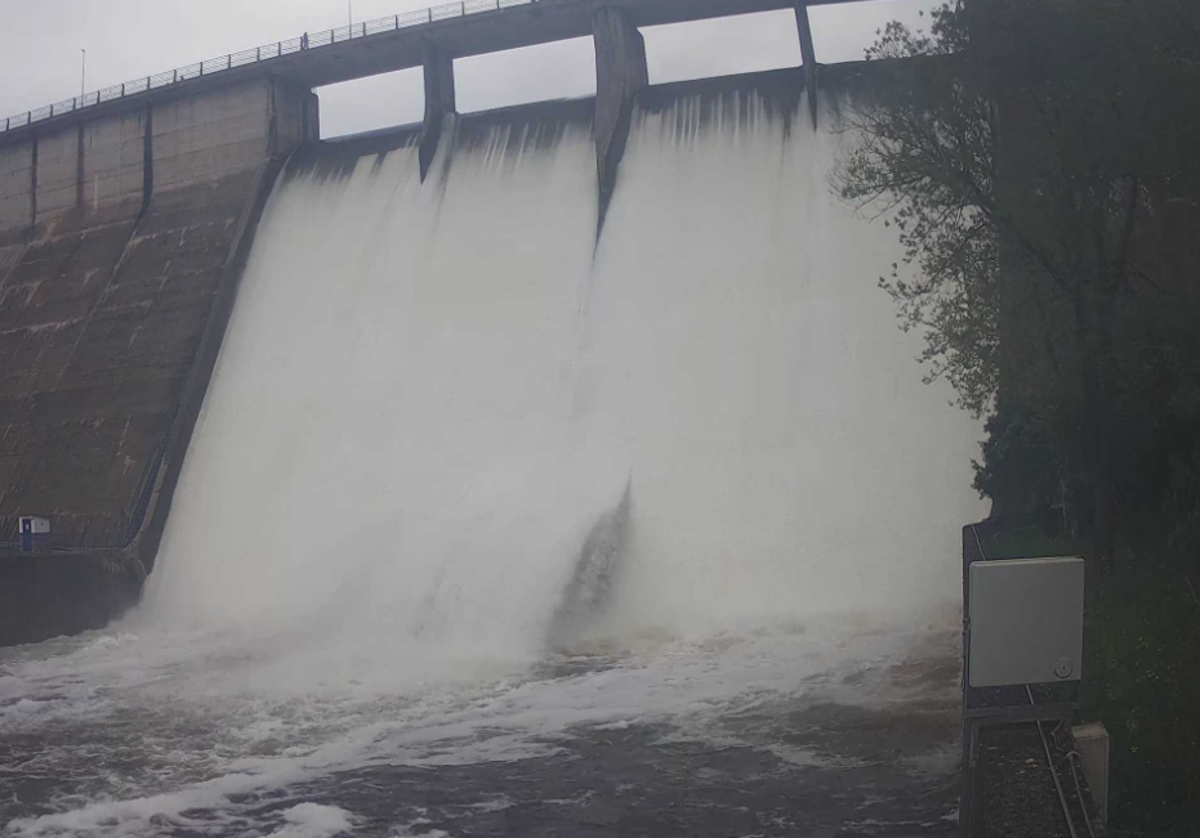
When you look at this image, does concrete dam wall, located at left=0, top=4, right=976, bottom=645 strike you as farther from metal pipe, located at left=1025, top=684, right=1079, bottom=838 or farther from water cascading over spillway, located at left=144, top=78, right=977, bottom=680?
metal pipe, located at left=1025, top=684, right=1079, bottom=838

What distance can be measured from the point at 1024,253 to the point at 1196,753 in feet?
13.7

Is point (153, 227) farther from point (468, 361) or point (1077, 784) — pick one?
point (1077, 784)

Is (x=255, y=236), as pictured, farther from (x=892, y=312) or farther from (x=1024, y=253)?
(x=1024, y=253)

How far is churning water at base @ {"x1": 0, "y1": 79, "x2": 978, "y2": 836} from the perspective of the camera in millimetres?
8758

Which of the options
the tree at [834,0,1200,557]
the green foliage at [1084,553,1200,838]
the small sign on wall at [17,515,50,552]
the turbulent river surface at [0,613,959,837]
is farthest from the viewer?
the small sign on wall at [17,515,50,552]

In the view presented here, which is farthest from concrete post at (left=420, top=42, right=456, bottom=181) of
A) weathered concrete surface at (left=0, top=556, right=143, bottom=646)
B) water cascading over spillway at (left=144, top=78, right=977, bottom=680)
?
weathered concrete surface at (left=0, top=556, right=143, bottom=646)

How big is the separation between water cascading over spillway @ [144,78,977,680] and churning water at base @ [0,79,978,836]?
0.05 metres

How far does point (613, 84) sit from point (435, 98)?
3.63 meters

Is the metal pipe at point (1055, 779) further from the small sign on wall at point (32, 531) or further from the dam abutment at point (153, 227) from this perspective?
the small sign on wall at point (32, 531)

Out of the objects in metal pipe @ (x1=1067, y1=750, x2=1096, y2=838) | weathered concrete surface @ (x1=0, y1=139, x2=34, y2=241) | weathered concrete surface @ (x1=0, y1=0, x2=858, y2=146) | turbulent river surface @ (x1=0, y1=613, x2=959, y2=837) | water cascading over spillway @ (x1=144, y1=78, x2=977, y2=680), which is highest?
weathered concrete surface @ (x1=0, y1=0, x2=858, y2=146)

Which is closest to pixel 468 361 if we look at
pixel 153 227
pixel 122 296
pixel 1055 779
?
pixel 122 296

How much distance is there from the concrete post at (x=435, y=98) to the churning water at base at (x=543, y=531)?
0.48 m

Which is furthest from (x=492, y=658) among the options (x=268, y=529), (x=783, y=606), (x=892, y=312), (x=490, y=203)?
(x=490, y=203)

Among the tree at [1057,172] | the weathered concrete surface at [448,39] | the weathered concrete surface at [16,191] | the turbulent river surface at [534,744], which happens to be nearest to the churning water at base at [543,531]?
the turbulent river surface at [534,744]
